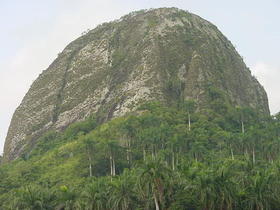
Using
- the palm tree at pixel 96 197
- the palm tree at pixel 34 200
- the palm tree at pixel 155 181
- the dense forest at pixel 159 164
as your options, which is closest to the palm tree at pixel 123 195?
the dense forest at pixel 159 164

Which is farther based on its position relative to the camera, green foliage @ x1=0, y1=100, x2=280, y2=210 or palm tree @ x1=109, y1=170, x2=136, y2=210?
palm tree @ x1=109, y1=170, x2=136, y2=210

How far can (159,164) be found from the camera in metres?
85.2

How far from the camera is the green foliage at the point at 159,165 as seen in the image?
3408 inches

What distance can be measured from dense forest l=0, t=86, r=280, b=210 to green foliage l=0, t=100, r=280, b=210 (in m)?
0.18

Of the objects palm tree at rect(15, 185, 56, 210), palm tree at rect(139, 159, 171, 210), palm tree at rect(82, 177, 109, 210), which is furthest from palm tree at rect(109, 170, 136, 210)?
palm tree at rect(15, 185, 56, 210)

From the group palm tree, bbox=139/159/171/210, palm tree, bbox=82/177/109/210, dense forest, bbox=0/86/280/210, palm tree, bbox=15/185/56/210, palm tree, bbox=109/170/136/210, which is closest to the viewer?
palm tree, bbox=139/159/171/210

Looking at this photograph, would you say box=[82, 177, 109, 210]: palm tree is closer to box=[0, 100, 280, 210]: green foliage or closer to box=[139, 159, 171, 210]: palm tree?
box=[0, 100, 280, 210]: green foliage

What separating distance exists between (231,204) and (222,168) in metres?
6.24

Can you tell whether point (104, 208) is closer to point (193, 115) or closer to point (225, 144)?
point (225, 144)

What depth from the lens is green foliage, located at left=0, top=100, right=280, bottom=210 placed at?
284ft

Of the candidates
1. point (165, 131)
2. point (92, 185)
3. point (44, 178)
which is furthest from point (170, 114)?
point (92, 185)

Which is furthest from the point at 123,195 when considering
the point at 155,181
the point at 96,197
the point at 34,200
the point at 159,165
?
the point at 34,200

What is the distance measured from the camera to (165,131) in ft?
479

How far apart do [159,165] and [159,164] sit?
20 cm
